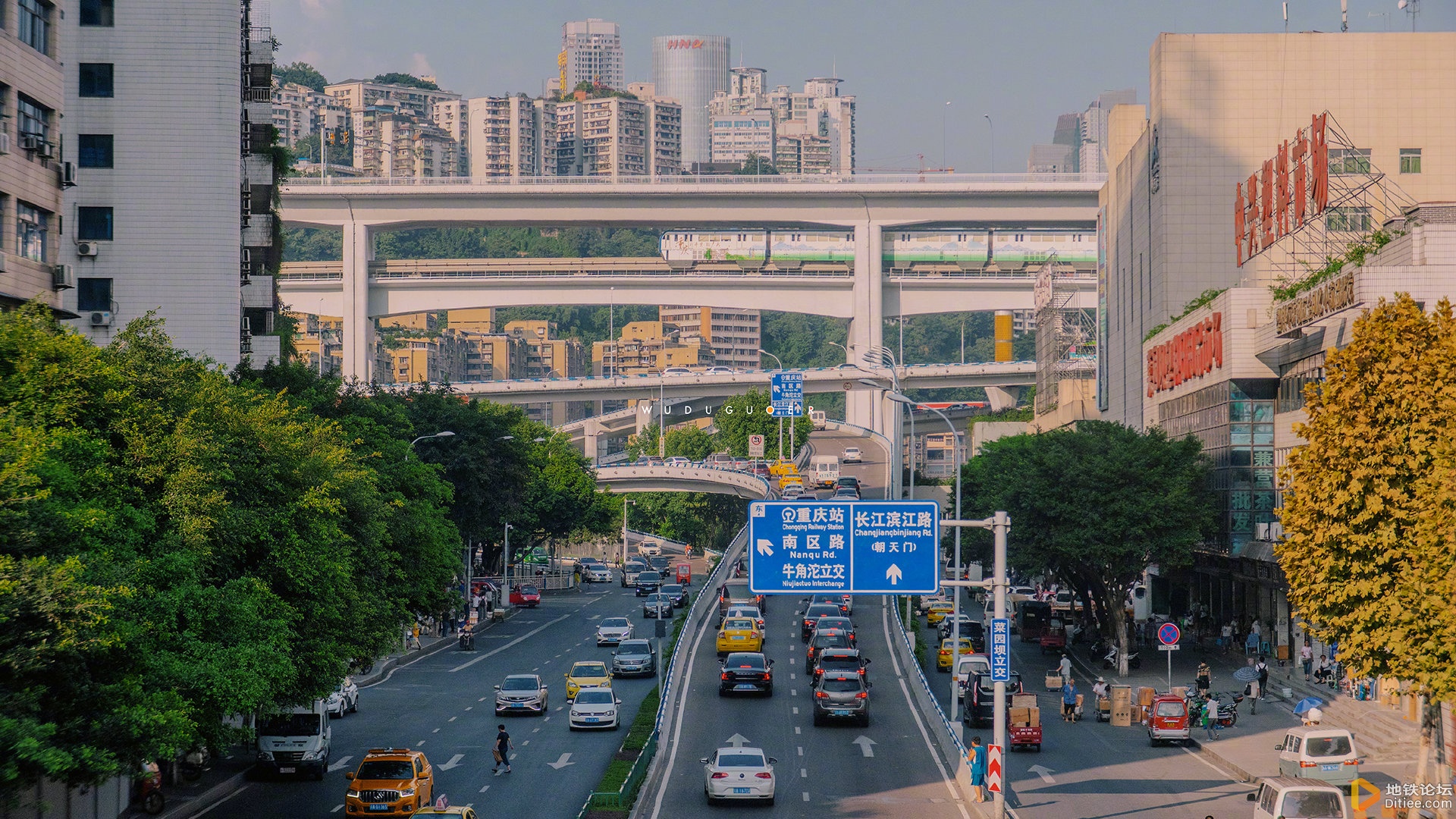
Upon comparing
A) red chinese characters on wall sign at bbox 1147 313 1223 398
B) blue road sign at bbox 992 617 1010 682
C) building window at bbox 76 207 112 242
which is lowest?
blue road sign at bbox 992 617 1010 682

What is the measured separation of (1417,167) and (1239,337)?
78.9 ft

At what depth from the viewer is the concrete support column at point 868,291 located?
134 metres

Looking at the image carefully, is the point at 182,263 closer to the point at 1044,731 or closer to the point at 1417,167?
the point at 1044,731

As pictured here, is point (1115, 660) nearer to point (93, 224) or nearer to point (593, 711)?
point (593, 711)

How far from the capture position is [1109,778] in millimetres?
38188

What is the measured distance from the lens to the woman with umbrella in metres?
50.8

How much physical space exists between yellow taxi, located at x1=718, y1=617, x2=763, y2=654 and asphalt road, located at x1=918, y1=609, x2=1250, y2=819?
37.0 feet

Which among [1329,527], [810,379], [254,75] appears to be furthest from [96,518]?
[810,379]

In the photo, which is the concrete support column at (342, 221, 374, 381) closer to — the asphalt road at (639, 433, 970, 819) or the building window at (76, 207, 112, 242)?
the building window at (76, 207, 112, 242)

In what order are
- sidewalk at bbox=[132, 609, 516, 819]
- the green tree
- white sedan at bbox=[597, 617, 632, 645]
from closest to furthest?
sidewalk at bbox=[132, 609, 516, 819], the green tree, white sedan at bbox=[597, 617, 632, 645]

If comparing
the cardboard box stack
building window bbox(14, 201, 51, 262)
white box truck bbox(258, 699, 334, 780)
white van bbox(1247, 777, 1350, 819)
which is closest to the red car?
the cardboard box stack

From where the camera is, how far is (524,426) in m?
112

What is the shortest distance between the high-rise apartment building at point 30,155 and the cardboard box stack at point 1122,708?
32.4 meters

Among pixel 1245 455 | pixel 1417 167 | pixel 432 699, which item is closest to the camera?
pixel 432 699
